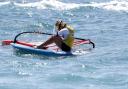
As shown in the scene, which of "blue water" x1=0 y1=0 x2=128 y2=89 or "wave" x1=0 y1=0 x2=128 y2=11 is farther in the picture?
"wave" x1=0 y1=0 x2=128 y2=11

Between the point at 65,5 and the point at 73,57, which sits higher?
the point at 73,57

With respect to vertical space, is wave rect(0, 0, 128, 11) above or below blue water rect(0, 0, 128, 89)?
below

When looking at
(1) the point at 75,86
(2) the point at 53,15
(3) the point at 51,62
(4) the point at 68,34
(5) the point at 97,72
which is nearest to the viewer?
(1) the point at 75,86

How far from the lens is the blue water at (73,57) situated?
14172 millimetres

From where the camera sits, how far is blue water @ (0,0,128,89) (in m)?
14.2

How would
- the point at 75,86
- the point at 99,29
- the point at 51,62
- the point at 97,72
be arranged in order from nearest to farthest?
the point at 75,86 → the point at 97,72 → the point at 51,62 → the point at 99,29

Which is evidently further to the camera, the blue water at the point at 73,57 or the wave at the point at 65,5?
the wave at the point at 65,5

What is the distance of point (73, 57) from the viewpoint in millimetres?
17172

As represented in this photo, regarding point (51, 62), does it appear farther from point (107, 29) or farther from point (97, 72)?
point (107, 29)

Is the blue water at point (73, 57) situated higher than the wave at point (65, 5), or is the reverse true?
the blue water at point (73, 57)

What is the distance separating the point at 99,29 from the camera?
2247cm

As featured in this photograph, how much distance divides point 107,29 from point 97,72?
7.60 m

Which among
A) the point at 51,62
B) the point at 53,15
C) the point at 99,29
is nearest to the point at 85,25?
the point at 99,29

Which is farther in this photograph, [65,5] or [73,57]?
[65,5]
